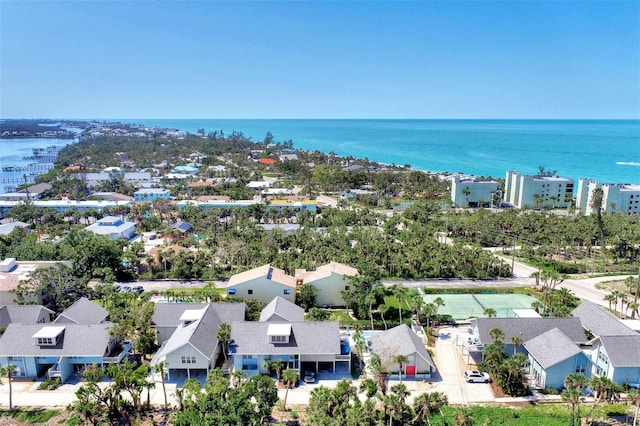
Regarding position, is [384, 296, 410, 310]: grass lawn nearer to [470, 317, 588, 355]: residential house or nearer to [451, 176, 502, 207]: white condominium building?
[470, 317, 588, 355]: residential house

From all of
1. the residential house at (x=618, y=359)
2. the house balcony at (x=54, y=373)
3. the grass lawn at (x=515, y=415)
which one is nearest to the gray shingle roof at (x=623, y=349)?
the residential house at (x=618, y=359)

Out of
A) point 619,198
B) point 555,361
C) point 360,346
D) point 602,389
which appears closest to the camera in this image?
point 602,389

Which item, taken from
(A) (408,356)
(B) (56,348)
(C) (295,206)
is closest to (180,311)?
(B) (56,348)

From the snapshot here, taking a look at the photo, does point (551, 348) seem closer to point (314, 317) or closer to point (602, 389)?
point (602, 389)

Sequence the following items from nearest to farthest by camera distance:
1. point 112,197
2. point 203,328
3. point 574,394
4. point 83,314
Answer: point 574,394 → point 203,328 → point 83,314 → point 112,197

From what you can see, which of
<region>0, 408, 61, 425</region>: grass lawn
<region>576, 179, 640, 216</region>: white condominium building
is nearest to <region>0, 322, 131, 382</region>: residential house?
<region>0, 408, 61, 425</region>: grass lawn

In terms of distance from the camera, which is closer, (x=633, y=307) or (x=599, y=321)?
(x=599, y=321)

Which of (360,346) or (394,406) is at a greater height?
(360,346)

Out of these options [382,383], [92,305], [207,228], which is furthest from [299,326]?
[207,228]
